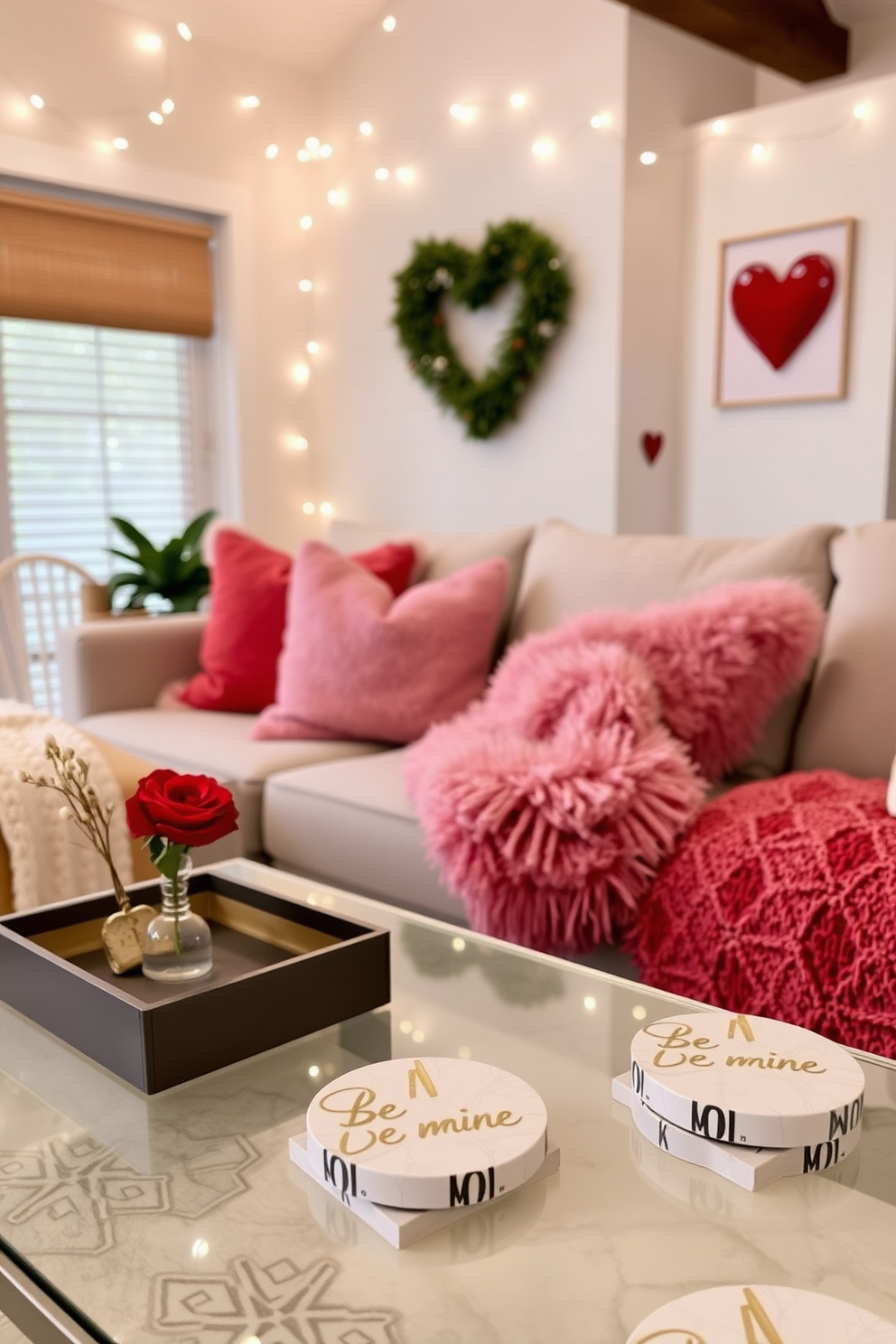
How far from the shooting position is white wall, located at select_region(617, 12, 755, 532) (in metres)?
3.41

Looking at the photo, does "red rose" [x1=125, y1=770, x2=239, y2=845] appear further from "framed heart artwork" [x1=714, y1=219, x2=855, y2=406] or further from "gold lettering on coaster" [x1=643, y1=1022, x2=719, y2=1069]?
"framed heart artwork" [x1=714, y1=219, x2=855, y2=406]

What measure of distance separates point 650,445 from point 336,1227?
3081 mm

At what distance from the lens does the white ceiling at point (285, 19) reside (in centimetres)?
369

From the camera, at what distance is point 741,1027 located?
0.98 meters

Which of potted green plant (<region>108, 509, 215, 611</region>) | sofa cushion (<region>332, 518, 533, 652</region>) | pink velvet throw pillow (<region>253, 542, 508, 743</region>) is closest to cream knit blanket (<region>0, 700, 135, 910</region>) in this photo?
pink velvet throw pillow (<region>253, 542, 508, 743</region>)

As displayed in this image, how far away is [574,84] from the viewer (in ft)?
11.4

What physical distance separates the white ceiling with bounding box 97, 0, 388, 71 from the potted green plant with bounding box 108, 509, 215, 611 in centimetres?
170

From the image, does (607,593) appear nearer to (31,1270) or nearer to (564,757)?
(564,757)

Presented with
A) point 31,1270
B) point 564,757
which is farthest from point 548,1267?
point 564,757

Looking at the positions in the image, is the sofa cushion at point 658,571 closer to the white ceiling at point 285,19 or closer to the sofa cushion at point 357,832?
the sofa cushion at point 357,832

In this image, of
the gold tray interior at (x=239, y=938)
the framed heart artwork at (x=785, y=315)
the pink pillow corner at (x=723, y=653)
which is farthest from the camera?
the framed heart artwork at (x=785, y=315)

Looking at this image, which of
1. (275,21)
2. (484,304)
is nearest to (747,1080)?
(484,304)

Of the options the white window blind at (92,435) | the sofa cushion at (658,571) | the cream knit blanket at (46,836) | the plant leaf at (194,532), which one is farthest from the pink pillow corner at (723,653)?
the white window blind at (92,435)

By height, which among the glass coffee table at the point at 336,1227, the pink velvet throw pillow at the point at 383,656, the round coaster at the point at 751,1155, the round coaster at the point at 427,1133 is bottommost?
the glass coffee table at the point at 336,1227
